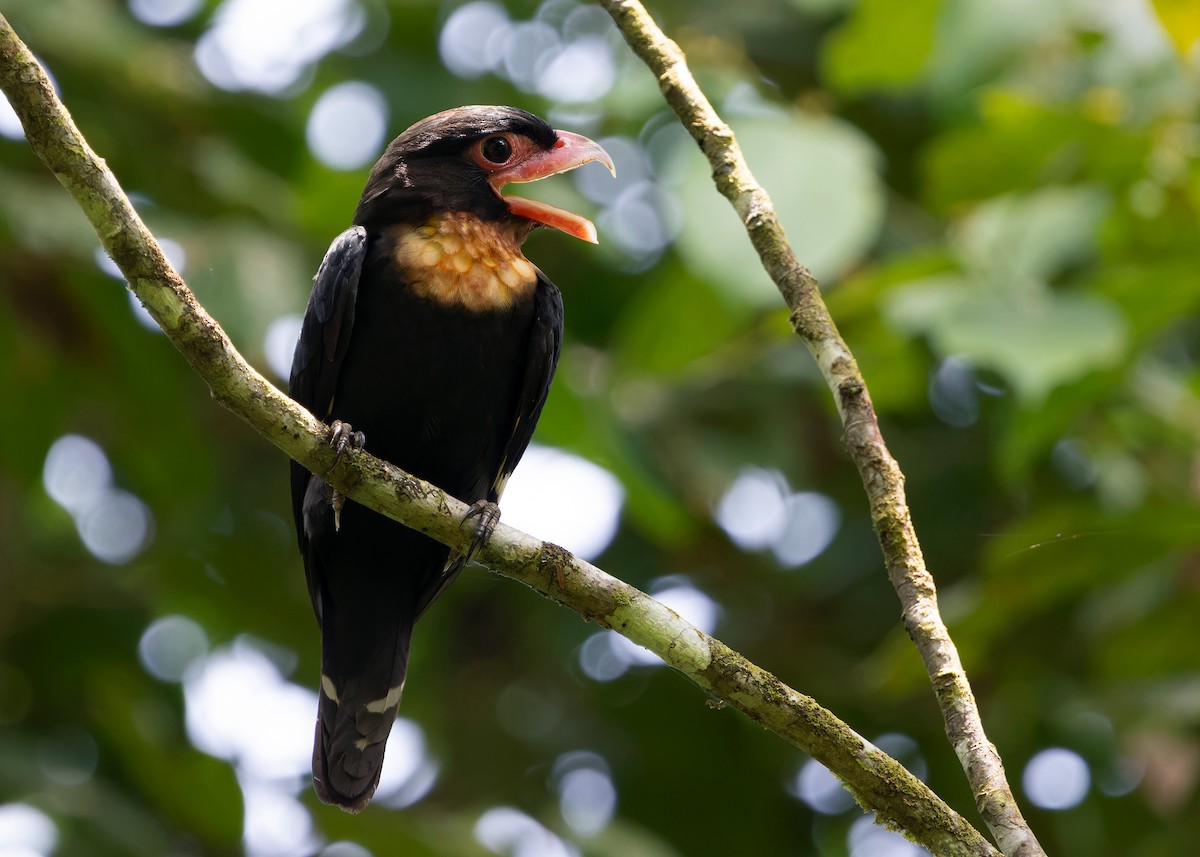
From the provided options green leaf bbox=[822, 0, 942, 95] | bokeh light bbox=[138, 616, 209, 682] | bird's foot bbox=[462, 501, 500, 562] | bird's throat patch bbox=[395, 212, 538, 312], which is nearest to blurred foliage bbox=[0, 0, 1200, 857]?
green leaf bbox=[822, 0, 942, 95]

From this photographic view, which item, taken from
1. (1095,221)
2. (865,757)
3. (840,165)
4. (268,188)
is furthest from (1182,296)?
(268,188)

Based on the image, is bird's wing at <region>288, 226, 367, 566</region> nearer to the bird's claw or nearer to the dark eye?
the dark eye

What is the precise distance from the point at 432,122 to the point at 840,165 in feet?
3.28

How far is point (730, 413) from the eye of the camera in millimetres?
4953

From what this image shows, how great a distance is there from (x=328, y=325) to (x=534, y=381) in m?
0.51

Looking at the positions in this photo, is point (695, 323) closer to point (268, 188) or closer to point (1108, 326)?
point (1108, 326)

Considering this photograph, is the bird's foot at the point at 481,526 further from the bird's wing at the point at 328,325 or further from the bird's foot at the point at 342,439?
the bird's wing at the point at 328,325

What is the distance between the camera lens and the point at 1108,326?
134 inches

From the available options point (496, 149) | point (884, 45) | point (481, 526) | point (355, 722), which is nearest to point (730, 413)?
point (884, 45)

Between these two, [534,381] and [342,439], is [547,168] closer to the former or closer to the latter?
[534,381]

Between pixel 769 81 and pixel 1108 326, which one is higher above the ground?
pixel 769 81

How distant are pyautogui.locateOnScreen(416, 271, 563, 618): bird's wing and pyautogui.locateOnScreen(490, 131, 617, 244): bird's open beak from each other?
163 millimetres

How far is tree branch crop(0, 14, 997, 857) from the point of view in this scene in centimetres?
219

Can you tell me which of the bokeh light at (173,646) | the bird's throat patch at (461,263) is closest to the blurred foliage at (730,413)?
the bokeh light at (173,646)
